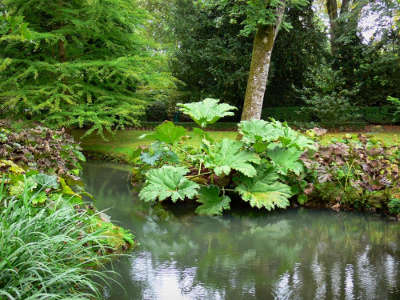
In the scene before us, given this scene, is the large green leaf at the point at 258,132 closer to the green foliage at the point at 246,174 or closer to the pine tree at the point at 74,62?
the green foliage at the point at 246,174

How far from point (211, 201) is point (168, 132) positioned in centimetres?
132

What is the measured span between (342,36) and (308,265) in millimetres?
12939

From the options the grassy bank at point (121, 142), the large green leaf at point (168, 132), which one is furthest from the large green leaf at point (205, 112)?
the grassy bank at point (121, 142)

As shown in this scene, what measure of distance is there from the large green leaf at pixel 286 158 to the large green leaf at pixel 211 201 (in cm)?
92

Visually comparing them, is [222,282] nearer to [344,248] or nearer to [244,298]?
[244,298]

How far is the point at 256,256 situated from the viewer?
4.41 meters

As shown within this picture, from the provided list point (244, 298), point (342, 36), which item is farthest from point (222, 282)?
point (342, 36)

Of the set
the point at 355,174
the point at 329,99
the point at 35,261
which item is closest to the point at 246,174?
the point at 355,174

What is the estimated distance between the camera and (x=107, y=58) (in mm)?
11852

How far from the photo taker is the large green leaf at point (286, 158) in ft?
19.6

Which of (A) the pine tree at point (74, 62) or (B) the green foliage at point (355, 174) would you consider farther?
(A) the pine tree at point (74, 62)

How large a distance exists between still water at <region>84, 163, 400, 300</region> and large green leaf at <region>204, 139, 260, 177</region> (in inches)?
27.6

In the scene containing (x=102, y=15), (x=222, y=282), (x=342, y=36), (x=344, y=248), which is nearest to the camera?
(x=222, y=282)

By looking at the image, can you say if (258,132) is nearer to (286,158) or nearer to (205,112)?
(286,158)
